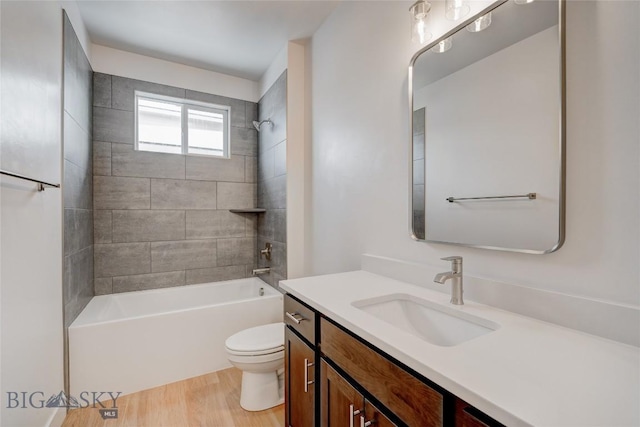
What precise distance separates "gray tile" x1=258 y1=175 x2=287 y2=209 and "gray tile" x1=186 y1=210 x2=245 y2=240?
356mm

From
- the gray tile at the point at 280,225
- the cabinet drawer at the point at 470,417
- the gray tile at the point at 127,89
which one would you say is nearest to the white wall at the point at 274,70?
the gray tile at the point at 127,89

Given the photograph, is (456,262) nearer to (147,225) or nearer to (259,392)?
(259,392)

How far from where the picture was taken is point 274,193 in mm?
2850

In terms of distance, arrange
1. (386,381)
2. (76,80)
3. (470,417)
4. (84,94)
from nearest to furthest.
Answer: (470,417) < (386,381) < (76,80) < (84,94)

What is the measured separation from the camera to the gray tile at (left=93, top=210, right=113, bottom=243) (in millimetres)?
2658

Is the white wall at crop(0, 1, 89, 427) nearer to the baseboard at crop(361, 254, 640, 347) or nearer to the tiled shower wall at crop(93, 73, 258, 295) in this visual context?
the tiled shower wall at crop(93, 73, 258, 295)

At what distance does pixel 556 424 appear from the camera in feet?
1.61

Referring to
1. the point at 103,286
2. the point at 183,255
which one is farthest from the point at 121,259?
the point at 183,255

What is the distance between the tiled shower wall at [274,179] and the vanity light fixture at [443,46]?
1.49 meters

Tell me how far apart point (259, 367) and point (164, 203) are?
1932 millimetres

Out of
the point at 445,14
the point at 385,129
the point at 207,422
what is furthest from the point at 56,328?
the point at 445,14

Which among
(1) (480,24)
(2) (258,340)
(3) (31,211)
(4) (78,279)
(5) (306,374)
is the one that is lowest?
(2) (258,340)

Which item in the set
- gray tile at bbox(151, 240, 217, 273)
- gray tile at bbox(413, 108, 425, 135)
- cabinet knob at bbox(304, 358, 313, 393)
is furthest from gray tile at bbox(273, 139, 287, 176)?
cabinet knob at bbox(304, 358, 313, 393)

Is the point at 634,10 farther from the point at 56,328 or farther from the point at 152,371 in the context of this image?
the point at 152,371
